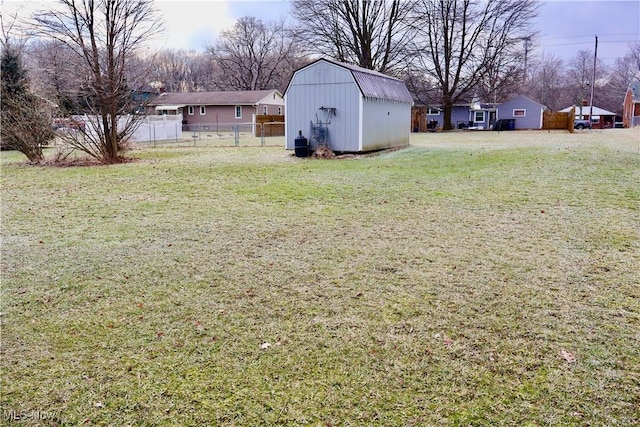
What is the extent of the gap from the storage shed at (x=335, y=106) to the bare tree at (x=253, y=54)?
3863cm

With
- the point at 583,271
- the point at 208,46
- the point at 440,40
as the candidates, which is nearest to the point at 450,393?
the point at 583,271

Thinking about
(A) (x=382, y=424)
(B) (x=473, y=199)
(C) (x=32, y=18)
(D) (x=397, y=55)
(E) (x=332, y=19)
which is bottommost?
(A) (x=382, y=424)

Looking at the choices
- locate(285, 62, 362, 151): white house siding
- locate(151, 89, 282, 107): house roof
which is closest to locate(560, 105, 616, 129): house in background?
locate(151, 89, 282, 107): house roof

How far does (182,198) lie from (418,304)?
17.8 feet

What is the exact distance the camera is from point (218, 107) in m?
41.6

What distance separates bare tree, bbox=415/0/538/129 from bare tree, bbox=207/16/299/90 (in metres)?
21.5

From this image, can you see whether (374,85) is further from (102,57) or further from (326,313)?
(326,313)

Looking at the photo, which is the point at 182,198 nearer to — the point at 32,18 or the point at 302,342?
the point at 302,342

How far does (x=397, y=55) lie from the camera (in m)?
32.8

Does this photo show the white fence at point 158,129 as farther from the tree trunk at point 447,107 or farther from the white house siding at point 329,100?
the tree trunk at point 447,107

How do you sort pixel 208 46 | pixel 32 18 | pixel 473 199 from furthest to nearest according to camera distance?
pixel 208 46
pixel 32 18
pixel 473 199

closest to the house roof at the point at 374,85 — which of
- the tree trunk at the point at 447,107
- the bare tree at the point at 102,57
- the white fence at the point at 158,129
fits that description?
the bare tree at the point at 102,57

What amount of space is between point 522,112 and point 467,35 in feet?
25.7

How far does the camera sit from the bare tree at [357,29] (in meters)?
31.7
